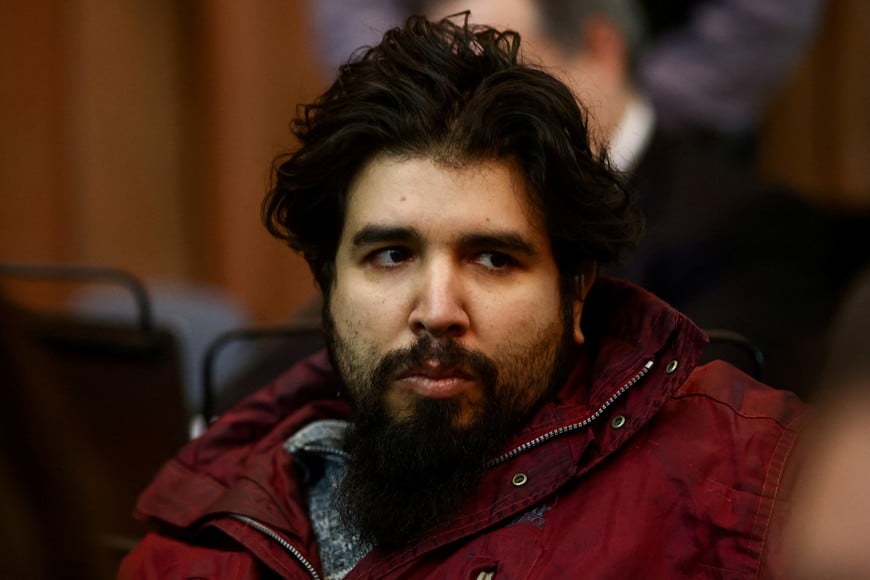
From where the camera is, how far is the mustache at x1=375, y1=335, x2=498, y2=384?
124cm

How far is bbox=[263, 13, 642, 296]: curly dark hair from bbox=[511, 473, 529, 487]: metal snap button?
234 mm

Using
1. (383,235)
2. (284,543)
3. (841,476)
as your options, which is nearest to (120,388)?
(284,543)

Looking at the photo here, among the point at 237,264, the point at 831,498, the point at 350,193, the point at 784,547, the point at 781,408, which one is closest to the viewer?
the point at 831,498

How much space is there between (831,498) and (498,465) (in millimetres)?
450

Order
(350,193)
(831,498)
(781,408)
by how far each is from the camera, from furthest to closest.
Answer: (350,193)
(781,408)
(831,498)

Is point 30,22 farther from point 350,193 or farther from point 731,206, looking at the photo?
point 350,193

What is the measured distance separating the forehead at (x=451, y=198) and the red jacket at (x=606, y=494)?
175mm

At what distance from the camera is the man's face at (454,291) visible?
1.25 m

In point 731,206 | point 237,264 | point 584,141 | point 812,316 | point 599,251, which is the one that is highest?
point 584,141

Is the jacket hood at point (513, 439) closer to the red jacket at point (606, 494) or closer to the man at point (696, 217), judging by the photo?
the red jacket at point (606, 494)

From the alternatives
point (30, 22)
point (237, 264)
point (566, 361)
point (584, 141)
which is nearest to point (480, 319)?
point (566, 361)

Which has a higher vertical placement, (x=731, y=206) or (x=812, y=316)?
(x=731, y=206)

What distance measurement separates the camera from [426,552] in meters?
1.26

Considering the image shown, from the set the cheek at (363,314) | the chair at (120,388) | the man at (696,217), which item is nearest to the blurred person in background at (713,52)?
the man at (696,217)
